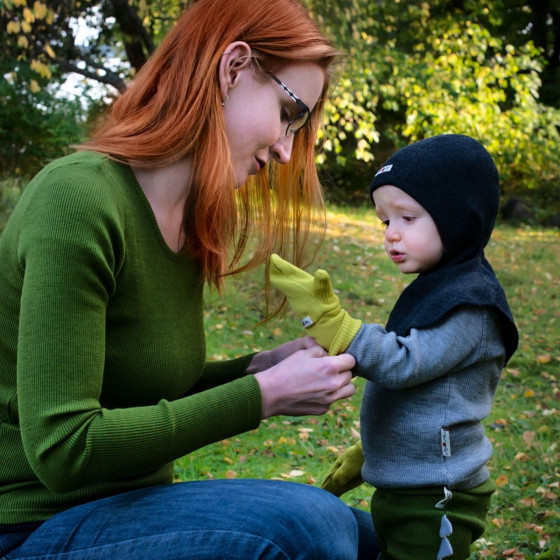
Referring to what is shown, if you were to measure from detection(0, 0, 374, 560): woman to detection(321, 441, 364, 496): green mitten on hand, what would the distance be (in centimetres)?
41

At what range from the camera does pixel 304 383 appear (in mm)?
1765

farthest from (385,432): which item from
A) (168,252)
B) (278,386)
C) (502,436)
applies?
(502,436)

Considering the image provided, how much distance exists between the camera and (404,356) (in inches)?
73.9

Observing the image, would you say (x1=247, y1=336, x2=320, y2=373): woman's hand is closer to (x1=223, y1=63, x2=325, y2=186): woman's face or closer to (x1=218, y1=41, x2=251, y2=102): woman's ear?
(x1=223, y1=63, x2=325, y2=186): woman's face

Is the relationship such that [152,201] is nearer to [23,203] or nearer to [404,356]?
[23,203]

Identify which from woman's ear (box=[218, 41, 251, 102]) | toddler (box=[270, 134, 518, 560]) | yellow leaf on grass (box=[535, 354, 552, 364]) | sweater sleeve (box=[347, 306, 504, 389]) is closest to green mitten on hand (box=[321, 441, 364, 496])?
toddler (box=[270, 134, 518, 560])

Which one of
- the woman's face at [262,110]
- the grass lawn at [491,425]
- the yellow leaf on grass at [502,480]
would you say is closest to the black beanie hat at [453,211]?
the woman's face at [262,110]

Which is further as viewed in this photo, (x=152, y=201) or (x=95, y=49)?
(x=95, y=49)

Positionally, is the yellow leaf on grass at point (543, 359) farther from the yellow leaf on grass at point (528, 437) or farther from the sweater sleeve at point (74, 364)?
the sweater sleeve at point (74, 364)

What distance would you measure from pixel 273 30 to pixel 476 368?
1.08 m

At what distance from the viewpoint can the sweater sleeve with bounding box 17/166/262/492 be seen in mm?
1520

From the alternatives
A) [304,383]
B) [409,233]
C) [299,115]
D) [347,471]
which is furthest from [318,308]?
[347,471]

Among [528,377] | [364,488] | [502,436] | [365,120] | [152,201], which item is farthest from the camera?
[365,120]

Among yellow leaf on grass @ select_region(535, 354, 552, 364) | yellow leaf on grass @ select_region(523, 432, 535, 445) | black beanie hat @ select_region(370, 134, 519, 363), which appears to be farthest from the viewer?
yellow leaf on grass @ select_region(535, 354, 552, 364)
